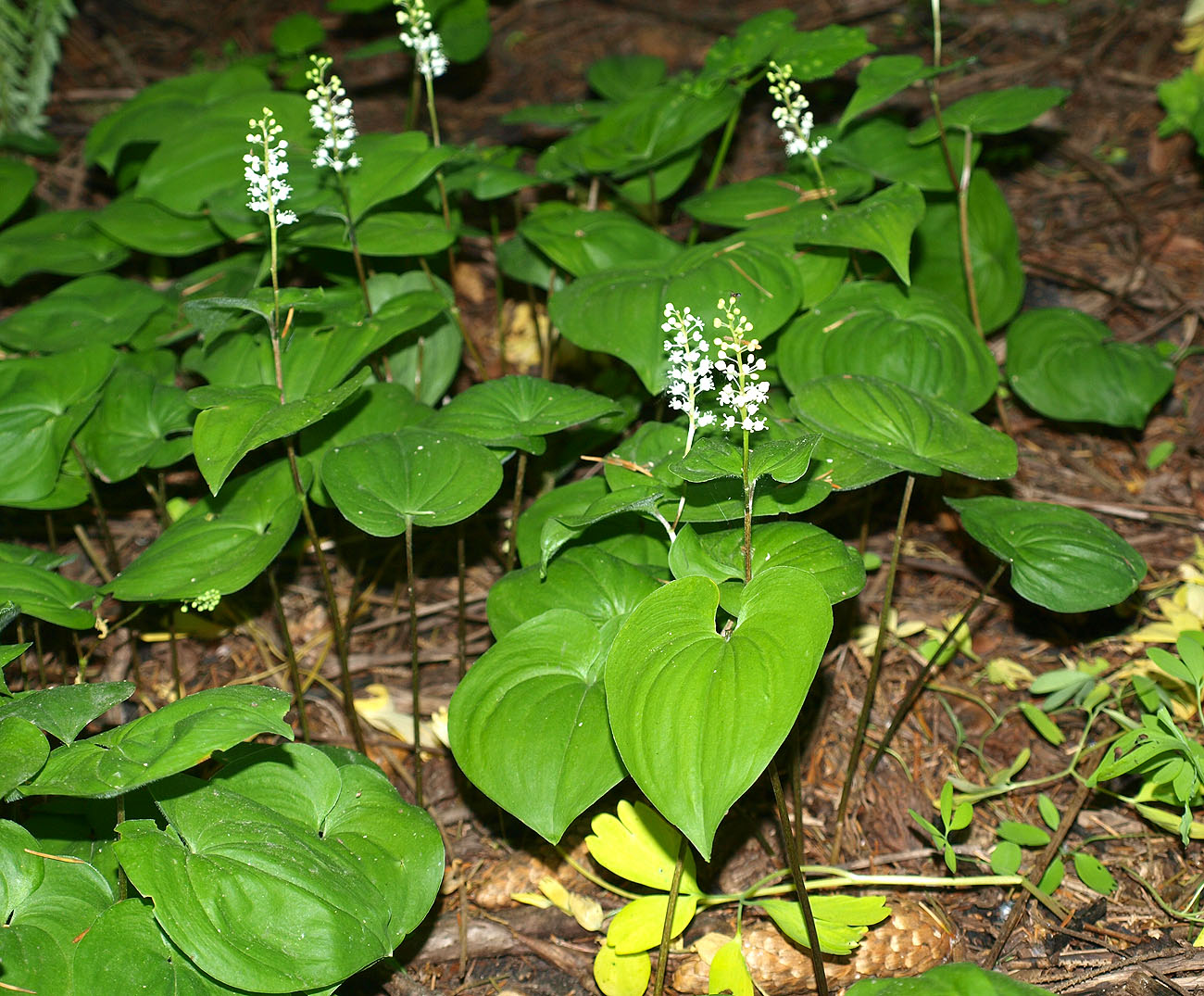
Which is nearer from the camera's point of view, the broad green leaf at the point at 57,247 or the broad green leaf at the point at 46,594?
the broad green leaf at the point at 46,594

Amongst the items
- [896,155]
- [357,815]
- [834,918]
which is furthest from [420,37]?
[834,918]

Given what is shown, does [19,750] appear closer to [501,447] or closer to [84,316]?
[501,447]

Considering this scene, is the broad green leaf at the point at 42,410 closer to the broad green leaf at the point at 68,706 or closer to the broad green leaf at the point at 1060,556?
the broad green leaf at the point at 68,706

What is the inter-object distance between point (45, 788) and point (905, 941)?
1.89 metres

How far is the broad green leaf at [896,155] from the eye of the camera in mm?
3477

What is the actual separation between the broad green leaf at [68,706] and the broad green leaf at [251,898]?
0.23 metres

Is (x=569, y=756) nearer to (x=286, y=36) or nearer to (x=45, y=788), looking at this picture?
(x=45, y=788)

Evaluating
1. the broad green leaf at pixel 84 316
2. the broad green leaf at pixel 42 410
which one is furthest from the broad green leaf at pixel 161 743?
the broad green leaf at pixel 84 316

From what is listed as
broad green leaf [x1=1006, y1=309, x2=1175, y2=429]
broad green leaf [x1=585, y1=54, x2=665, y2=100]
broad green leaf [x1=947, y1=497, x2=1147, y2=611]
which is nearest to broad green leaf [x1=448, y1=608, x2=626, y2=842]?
broad green leaf [x1=947, y1=497, x2=1147, y2=611]

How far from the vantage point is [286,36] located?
15.7 feet

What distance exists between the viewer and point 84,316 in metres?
3.45

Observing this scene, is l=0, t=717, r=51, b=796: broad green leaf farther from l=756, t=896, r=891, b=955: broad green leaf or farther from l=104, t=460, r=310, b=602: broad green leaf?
l=756, t=896, r=891, b=955: broad green leaf

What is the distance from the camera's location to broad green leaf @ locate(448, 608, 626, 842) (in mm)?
1971

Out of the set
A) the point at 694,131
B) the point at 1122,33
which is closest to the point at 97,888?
the point at 694,131
